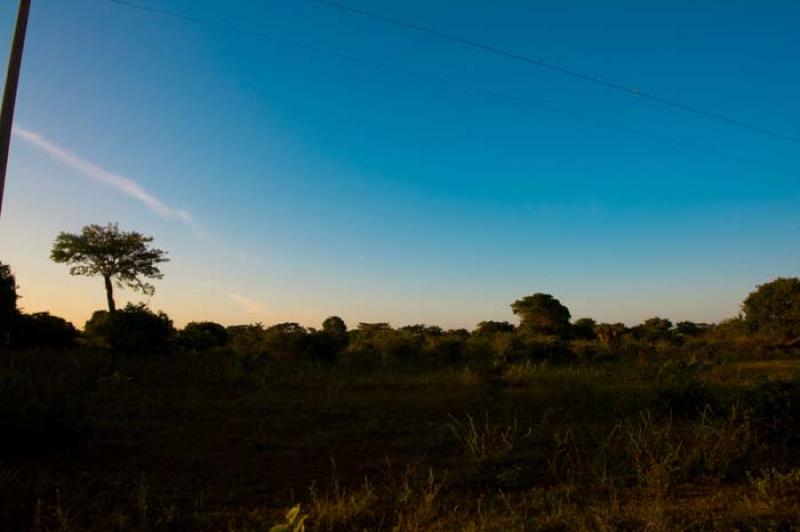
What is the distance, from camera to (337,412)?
851 centimetres

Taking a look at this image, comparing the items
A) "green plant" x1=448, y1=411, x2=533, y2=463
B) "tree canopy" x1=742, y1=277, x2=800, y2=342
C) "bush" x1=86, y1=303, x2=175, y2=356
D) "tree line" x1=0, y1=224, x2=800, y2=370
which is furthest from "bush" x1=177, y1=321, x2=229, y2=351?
"tree canopy" x1=742, y1=277, x2=800, y2=342

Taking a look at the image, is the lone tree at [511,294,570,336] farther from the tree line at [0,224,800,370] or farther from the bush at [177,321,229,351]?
the bush at [177,321,229,351]

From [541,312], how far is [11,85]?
38159 mm

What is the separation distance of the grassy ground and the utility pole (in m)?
2.90

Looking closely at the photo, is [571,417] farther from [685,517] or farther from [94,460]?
[94,460]

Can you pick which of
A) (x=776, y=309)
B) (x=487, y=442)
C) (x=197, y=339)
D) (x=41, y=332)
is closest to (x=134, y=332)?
(x=197, y=339)

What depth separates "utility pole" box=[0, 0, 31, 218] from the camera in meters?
4.79

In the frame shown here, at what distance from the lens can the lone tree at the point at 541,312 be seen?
3853 cm

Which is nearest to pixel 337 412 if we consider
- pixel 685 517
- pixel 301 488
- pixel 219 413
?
pixel 219 413

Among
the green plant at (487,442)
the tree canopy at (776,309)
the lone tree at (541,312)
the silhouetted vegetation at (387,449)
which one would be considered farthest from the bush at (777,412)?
the lone tree at (541,312)

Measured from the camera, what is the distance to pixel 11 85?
491 centimetres

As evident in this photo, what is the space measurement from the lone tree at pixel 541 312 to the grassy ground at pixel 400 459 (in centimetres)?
2865

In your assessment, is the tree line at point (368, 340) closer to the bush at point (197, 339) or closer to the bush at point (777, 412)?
the bush at point (197, 339)

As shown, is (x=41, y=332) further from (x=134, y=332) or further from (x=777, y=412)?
(x=777, y=412)
